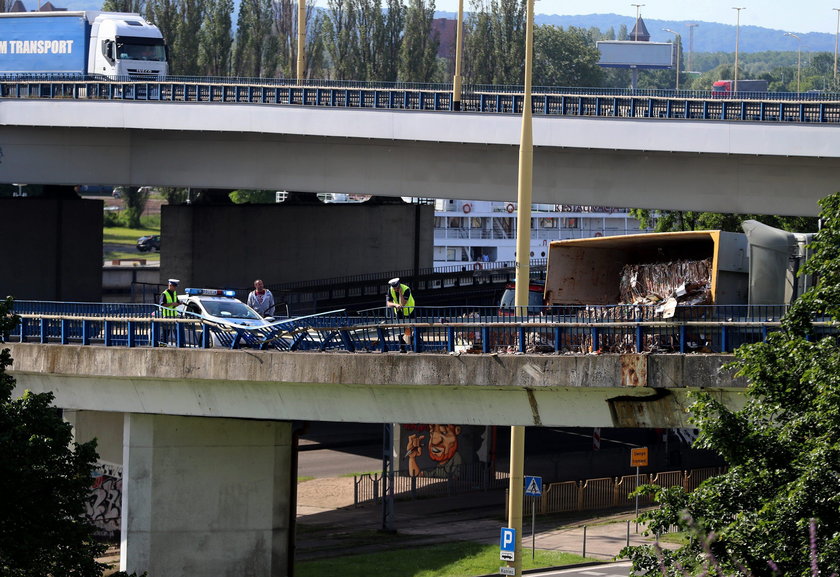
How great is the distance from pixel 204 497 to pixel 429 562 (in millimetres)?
6401

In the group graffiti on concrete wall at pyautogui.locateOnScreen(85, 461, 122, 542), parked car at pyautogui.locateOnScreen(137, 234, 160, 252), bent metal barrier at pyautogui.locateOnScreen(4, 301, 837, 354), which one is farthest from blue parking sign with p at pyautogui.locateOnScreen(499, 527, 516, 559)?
parked car at pyautogui.locateOnScreen(137, 234, 160, 252)

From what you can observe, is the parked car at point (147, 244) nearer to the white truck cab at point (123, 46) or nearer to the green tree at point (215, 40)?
the green tree at point (215, 40)

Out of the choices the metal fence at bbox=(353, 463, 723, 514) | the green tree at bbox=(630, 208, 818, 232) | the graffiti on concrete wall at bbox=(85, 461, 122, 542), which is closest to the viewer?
the graffiti on concrete wall at bbox=(85, 461, 122, 542)

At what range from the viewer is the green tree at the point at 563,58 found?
157 metres

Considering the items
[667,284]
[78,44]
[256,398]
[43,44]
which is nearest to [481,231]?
[78,44]

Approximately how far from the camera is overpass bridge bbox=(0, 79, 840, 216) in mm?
35188

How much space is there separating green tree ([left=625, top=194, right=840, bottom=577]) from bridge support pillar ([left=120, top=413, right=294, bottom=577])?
41.9 feet

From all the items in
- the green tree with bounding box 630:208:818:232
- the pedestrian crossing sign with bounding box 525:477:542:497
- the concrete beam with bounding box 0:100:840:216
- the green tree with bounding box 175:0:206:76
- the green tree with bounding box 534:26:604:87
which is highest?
the green tree with bounding box 534:26:604:87

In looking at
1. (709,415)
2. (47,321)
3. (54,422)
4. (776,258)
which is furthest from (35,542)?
(776,258)

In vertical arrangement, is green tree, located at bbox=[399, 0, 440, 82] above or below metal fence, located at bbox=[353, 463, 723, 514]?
above

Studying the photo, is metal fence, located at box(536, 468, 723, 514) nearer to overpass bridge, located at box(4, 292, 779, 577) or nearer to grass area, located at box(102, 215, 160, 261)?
overpass bridge, located at box(4, 292, 779, 577)

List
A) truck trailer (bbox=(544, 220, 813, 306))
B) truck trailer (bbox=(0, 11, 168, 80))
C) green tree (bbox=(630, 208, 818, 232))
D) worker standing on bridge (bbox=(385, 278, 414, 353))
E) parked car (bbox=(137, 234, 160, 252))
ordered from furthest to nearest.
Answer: parked car (bbox=(137, 234, 160, 252)), green tree (bbox=(630, 208, 818, 232)), truck trailer (bbox=(0, 11, 168, 80)), worker standing on bridge (bbox=(385, 278, 414, 353)), truck trailer (bbox=(544, 220, 813, 306))

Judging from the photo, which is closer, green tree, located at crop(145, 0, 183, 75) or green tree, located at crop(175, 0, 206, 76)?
green tree, located at crop(145, 0, 183, 75)

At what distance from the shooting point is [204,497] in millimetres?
27062
